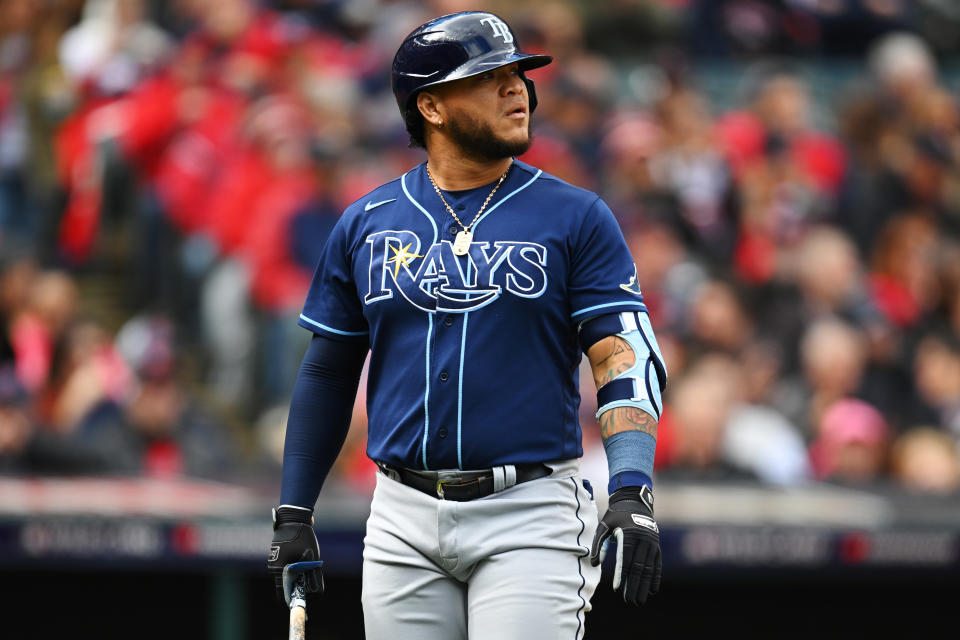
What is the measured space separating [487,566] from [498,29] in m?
1.14

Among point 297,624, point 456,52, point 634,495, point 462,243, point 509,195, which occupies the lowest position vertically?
point 297,624

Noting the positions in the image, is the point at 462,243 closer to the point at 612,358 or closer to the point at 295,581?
the point at 612,358

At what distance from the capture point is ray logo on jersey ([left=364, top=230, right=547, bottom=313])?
291cm

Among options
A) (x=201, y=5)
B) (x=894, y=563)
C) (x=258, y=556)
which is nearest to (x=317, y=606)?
(x=258, y=556)

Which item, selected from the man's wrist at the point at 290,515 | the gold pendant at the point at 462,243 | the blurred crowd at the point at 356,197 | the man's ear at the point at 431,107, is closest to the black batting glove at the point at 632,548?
the gold pendant at the point at 462,243

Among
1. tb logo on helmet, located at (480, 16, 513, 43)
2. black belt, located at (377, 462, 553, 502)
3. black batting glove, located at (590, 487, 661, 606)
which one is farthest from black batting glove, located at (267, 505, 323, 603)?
tb logo on helmet, located at (480, 16, 513, 43)

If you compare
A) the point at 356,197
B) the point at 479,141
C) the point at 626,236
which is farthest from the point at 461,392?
the point at 356,197

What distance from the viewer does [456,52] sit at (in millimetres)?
2994

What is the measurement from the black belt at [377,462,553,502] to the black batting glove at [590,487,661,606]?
0.70 feet

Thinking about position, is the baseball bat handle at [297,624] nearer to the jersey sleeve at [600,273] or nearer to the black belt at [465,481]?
the black belt at [465,481]

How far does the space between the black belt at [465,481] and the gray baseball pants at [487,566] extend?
17 mm

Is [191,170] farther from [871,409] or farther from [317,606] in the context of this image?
[871,409]

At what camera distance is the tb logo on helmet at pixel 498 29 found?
303 centimetres

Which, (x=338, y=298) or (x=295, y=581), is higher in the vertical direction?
(x=338, y=298)
